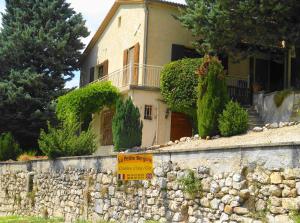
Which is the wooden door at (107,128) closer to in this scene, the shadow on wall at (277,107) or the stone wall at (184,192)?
the stone wall at (184,192)

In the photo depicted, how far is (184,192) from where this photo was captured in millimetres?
10578

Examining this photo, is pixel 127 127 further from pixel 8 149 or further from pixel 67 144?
pixel 8 149

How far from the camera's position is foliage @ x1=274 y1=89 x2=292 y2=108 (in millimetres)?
19969

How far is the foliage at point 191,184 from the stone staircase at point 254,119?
9536 millimetres

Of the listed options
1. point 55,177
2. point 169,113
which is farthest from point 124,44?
point 55,177

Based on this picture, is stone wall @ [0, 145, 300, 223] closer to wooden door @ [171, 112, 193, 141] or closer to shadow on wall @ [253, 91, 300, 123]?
wooden door @ [171, 112, 193, 141]

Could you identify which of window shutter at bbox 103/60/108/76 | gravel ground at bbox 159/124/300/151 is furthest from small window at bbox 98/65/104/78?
gravel ground at bbox 159/124/300/151

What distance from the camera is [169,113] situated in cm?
2223

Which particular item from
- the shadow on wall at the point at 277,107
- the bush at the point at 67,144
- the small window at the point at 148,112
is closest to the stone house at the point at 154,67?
the small window at the point at 148,112

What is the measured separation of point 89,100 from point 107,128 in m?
2.34

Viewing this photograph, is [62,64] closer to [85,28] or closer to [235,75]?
[85,28]

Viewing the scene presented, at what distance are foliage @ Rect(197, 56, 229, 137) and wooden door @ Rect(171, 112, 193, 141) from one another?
11.2ft

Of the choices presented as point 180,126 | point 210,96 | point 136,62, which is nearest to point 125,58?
point 136,62

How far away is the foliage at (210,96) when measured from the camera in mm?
18750
